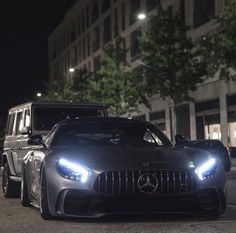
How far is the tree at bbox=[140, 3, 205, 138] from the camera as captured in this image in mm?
33781

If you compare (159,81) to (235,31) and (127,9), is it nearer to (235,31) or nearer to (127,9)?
(235,31)

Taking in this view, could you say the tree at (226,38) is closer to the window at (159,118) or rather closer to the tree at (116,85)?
the tree at (116,85)

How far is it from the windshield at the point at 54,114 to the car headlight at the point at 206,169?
19.8ft

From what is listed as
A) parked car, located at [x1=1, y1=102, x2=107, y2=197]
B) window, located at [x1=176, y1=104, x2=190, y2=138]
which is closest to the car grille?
parked car, located at [x1=1, y1=102, x2=107, y2=197]

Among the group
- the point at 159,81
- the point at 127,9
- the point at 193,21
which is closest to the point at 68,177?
the point at 159,81

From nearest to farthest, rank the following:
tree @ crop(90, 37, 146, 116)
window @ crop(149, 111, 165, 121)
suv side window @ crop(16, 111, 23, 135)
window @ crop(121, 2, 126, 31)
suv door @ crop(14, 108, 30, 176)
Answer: suv door @ crop(14, 108, 30, 176), suv side window @ crop(16, 111, 23, 135), tree @ crop(90, 37, 146, 116), window @ crop(149, 111, 165, 121), window @ crop(121, 2, 126, 31)

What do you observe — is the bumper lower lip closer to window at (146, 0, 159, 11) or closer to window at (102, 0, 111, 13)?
window at (146, 0, 159, 11)

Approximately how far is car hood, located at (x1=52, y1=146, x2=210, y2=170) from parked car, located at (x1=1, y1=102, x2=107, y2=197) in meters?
4.62

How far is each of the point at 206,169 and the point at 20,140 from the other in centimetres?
615

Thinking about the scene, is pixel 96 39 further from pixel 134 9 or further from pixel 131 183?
pixel 131 183

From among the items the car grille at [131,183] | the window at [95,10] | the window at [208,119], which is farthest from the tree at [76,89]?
the car grille at [131,183]

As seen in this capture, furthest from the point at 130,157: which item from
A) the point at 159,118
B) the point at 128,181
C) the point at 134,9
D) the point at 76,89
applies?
the point at 76,89

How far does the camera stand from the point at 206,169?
7789mm

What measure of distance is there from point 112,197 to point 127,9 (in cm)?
4940
